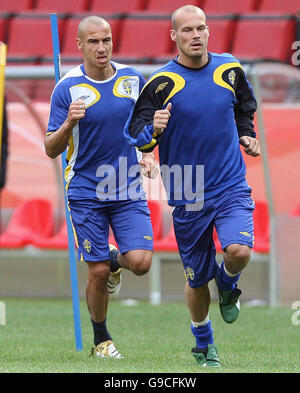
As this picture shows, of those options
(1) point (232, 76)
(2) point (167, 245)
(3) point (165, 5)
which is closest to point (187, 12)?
(1) point (232, 76)

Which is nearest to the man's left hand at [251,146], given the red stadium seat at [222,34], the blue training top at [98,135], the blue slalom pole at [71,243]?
the blue training top at [98,135]

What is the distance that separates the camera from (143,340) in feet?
28.7

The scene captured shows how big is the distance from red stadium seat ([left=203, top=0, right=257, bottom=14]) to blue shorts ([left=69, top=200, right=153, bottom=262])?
29.7 feet

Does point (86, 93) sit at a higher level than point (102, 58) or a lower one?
lower

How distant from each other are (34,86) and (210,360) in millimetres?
5572

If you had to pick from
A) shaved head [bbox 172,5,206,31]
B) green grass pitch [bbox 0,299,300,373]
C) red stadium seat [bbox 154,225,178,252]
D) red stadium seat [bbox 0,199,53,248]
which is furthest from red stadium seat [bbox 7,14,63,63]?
shaved head [bbox 172,5,206,31]

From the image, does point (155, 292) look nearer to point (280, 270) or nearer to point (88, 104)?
point (280, 270)

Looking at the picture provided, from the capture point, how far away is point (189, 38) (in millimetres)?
6855

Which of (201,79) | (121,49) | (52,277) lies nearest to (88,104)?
(201,79)

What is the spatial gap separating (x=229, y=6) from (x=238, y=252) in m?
10.0

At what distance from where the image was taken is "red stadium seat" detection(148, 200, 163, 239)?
11688 millimetres

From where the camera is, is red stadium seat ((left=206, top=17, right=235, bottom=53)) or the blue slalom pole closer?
the blue slalom pole

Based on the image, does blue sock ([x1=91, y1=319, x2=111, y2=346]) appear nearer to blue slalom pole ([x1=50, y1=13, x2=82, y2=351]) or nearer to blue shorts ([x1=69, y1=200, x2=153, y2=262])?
blue slalom pole ([x1=50, y1=13, x2=82, y2=351])

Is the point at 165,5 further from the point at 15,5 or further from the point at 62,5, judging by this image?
the point at 15,5
